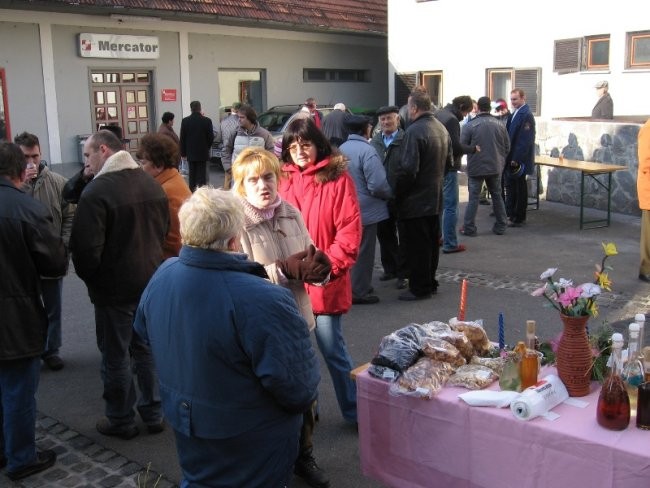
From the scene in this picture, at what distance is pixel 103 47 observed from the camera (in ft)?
57.5

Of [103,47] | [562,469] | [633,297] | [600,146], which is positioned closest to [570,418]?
[562,469]

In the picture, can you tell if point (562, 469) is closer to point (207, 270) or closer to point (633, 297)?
point (207, 270)

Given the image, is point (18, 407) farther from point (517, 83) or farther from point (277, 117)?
point (277, 117)

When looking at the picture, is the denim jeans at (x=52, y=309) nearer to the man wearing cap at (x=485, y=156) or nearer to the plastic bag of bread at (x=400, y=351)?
the plastic bag of bread at (x=400, y=351)

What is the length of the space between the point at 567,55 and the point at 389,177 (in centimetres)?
980

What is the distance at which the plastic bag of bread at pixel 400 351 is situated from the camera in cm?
329

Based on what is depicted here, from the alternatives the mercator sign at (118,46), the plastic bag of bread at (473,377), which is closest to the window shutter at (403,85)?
the mercator sign at (118,46)

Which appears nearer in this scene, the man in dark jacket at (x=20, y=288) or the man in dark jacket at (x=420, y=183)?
the man in dark jacket at (x=20, y=288)

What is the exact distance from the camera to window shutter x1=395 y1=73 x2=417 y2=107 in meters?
19.2

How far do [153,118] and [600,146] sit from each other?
38.9 ft

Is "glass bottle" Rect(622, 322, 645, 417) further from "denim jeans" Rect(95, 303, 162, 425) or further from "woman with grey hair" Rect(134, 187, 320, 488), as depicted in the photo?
"denim jeans" Rect(95, 303, 162, 425)

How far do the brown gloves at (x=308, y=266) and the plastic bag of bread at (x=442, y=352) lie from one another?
566mm

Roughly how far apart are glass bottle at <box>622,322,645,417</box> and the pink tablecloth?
Answer: 0.50 feet

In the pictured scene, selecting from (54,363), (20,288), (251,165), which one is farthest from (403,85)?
(20,288)
